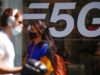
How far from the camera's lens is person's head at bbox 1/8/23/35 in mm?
6285

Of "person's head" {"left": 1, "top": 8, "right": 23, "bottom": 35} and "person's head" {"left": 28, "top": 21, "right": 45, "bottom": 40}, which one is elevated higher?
"person's head" {"left": 1, "top": 8, "right": 23, "bottom": 35}

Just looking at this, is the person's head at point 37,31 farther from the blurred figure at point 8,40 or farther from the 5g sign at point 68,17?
the 5g sign at point 68,17

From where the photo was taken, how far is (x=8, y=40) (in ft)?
20.0

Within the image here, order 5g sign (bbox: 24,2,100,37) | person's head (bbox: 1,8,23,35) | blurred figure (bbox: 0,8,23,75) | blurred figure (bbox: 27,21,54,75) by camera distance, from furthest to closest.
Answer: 5g sign (bbox: 24,2,100,37)
blurred figure (bbox: 27,21,54,75)
person's head (bbox: 1,8,23,35)
blurred figure (bbox: 0,8,23,75)

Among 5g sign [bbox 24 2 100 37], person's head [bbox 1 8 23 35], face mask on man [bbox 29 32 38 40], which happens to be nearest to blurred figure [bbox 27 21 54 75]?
face mask on man [bbox 29 32 38 40]

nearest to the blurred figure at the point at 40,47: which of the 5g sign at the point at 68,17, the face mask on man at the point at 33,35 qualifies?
the face mask on man at the point at 33,35

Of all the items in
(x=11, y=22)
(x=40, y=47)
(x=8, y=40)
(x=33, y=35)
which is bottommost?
(x=40, y=47)

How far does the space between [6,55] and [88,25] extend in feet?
9.05

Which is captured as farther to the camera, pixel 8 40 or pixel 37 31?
pixel 37 31

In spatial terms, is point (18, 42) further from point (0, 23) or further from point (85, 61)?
point (0, 23)

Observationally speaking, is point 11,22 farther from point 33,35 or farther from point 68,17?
point 68,17

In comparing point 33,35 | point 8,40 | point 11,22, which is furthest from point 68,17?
point 8,40

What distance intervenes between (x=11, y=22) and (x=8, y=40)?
39cm

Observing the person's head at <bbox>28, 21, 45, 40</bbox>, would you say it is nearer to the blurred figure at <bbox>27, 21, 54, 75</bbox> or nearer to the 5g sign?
the blurred figure at <bbox>27, 21, 54, 75</bbox>
